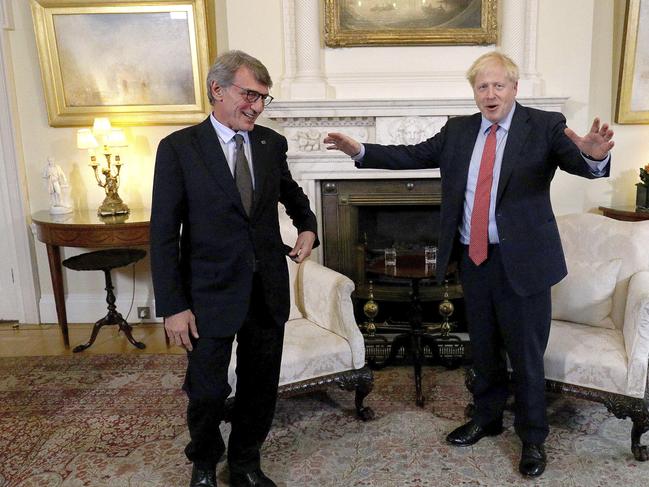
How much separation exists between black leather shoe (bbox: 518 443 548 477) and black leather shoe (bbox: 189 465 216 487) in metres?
1.19

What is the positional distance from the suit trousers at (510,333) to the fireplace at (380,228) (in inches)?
39.0

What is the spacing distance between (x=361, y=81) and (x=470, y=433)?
7.24 ft

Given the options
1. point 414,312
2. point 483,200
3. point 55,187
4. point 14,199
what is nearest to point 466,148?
point 483,200

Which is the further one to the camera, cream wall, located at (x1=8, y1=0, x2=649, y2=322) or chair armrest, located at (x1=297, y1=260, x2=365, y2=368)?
cream wall, located at (x1=8, y1=0, x2=649, y2=322)

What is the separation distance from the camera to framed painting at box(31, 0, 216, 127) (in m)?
3.68

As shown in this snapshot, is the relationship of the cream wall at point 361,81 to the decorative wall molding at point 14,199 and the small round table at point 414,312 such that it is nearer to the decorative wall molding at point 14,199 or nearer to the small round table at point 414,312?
the decorative wall molding at point 14,199

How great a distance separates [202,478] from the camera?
2025 mm

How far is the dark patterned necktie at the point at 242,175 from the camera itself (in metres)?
1.80

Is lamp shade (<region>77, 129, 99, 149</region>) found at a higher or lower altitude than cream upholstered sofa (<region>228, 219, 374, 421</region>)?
higher

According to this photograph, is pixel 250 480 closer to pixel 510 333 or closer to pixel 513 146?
pixel 510 333

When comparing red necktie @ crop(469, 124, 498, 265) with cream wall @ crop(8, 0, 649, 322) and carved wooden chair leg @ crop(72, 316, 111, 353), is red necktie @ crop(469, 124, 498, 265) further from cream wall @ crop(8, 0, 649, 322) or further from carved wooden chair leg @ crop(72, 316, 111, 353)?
carved wooden chair leg @ crop(72, 316, 111, 353)

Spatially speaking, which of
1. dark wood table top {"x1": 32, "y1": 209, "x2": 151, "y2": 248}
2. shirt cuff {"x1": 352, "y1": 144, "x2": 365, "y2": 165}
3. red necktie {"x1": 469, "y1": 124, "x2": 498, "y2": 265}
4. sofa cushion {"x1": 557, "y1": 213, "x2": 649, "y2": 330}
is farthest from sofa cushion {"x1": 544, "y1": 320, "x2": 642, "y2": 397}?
dark wood table top {"x1": 32, "y1": 209, "x2": 151, "y2": 248}

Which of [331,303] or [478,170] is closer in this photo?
[478,170]

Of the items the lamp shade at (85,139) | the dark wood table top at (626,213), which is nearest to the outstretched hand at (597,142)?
the dark wood table top at (626,213)
